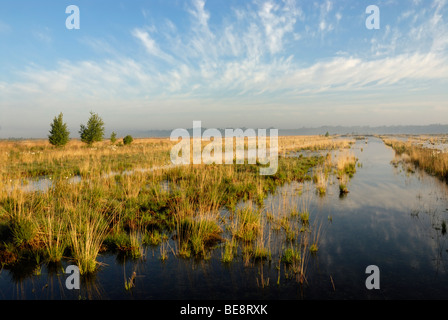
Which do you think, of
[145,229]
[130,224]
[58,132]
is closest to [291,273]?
[145,229]

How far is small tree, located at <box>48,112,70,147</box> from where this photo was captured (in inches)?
1305

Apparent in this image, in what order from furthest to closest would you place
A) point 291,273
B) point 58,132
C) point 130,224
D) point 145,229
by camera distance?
point 58,132, point 130,224, point 145,229, point 291,273

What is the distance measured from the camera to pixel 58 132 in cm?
3334

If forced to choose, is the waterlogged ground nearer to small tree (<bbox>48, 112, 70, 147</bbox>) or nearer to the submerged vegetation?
the submerged vegetation

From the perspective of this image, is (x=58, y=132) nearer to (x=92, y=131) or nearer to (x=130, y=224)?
(x=92, y=131)

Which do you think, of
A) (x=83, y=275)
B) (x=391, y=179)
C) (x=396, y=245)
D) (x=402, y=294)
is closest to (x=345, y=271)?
(x=402, y=294)

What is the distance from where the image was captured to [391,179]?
1598 cm

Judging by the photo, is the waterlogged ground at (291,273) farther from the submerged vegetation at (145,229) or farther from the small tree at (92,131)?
the small tree at (92,131)

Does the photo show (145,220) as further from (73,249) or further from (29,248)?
(29,248)

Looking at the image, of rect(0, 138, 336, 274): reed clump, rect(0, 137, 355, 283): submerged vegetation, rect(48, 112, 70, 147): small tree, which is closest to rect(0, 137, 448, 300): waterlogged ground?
rect(0, 137, 355, 283): submerged vegetation

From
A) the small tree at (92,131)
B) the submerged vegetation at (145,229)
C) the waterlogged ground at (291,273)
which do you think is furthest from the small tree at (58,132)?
the waterlogged ground at (291,273)
